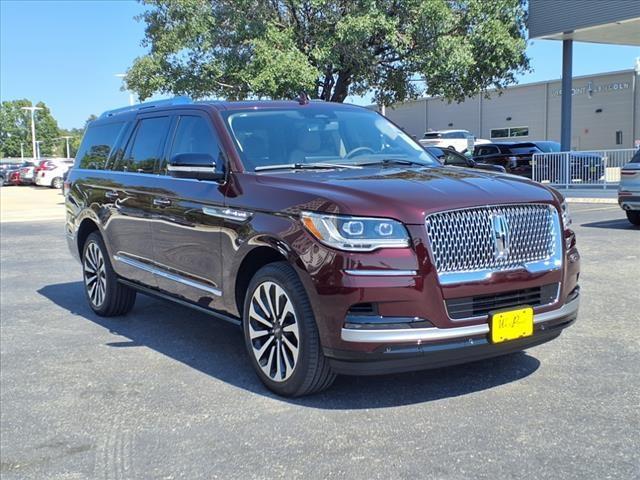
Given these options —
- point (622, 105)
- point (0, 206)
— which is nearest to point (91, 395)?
point (0, 206)

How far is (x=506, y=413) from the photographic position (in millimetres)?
4055

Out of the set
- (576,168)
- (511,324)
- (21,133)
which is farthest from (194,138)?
(21,133)

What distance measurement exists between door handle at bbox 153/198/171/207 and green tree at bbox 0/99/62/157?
5086 inches

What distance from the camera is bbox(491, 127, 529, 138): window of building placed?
48781 millimetres

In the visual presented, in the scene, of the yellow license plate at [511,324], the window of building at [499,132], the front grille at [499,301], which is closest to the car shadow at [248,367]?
the yellow license plate at [511,324]

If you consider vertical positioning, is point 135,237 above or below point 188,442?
above

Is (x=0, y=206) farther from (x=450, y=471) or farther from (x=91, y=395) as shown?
(x=450, y=471)

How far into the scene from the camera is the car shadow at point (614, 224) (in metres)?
12.9

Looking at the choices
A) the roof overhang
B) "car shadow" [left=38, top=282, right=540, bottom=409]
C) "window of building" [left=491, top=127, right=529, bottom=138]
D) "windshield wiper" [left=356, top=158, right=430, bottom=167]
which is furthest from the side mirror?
"window of building" [left=491, top=127, right=529, bottom=138]

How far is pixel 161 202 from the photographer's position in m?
5.64

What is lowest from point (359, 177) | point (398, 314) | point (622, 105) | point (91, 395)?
point (91, 395)

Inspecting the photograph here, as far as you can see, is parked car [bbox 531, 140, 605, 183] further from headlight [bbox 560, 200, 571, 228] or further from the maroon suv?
headlight [bbox 560, 200, 571, 228]

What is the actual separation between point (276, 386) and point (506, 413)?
1428 mm

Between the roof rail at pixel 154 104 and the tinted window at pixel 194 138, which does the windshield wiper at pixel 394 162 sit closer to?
the tinted window at pixel 194 138
